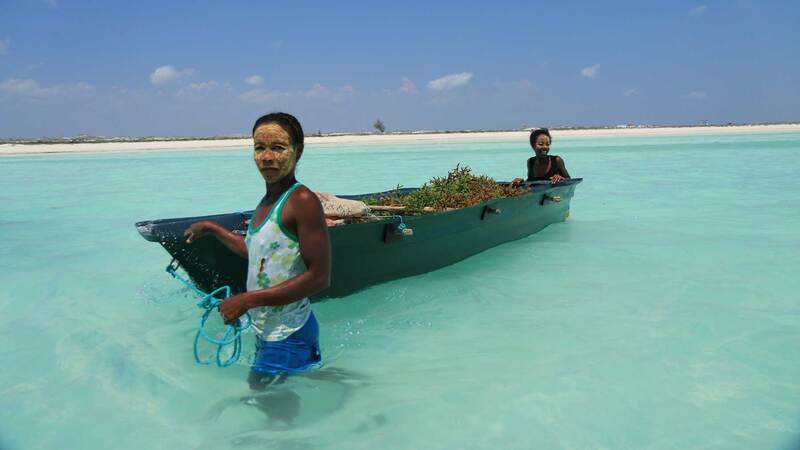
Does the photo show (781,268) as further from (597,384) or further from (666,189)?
(666,189)

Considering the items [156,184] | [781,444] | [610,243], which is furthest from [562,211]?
[156,184]

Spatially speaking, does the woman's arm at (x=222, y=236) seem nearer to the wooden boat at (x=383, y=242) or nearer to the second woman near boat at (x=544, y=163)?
the wooden boat at (x=383, y=242)

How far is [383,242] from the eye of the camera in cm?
557

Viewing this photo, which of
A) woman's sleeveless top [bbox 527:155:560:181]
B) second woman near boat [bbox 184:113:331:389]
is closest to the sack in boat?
second woman near boat [bbox 184:113:331:389]

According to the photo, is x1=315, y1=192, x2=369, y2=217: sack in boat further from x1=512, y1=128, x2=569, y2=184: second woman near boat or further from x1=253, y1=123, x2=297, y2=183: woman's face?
x1=512, y1=128, x2=569, y2=184: second woman near boat

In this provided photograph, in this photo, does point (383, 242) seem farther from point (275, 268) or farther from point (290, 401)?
point (275, 268)

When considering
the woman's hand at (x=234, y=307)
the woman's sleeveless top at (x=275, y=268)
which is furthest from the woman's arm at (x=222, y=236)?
the woman's hand at (x=234, y=307)

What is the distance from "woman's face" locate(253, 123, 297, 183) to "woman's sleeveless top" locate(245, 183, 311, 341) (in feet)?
0.43

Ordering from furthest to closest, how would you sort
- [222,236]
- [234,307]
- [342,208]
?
[342,208] < [222,236] < [234,307]

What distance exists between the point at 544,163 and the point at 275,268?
26.1 ft

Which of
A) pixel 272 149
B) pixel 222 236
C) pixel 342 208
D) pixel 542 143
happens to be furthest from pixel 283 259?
pixel 542 143

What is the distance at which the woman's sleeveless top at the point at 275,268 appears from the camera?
9.62ft

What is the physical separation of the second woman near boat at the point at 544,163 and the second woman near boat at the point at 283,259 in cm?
727

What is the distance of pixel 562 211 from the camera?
1047 centimetres
